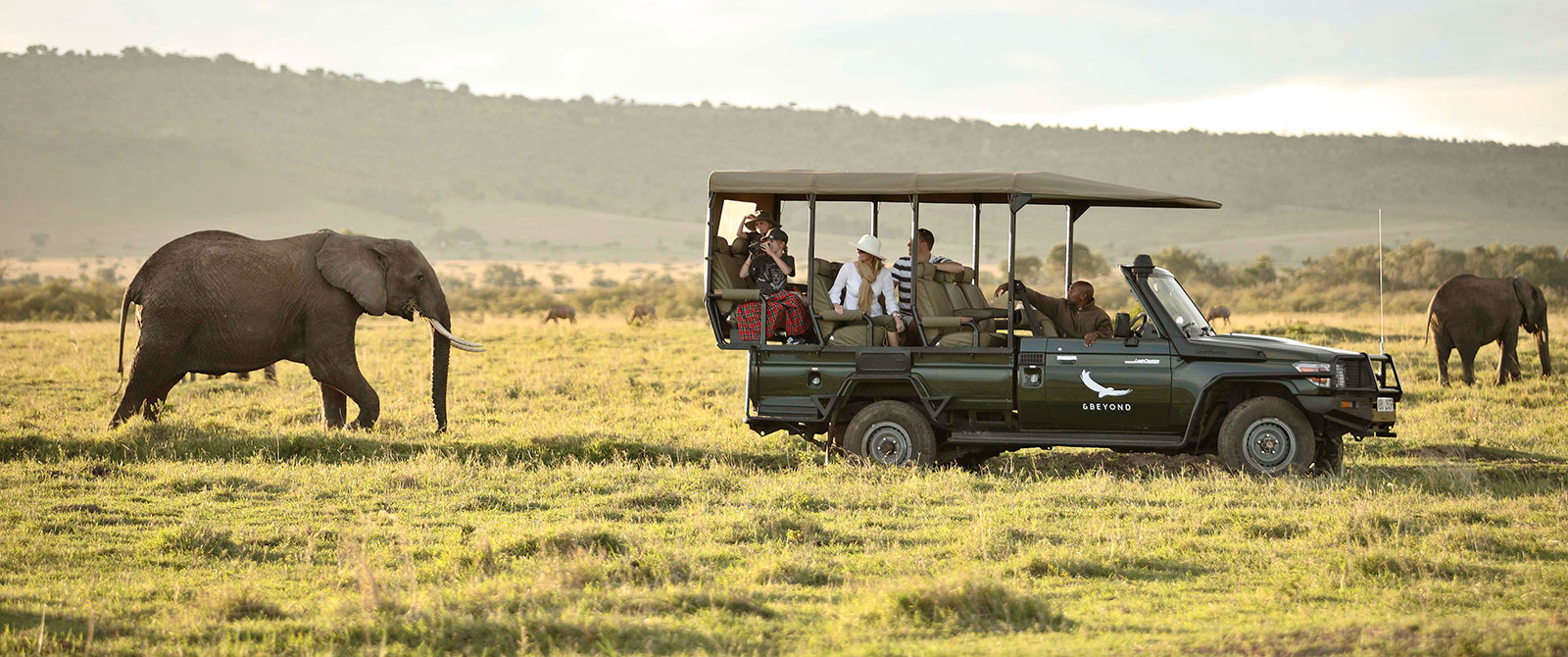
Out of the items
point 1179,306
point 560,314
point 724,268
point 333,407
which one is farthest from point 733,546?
point 560,314

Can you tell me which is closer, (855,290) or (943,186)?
(943,186)

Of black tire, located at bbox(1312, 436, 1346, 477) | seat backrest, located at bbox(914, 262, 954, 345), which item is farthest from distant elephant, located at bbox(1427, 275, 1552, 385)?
seat backrest, located at bbox(914, 262, 954, 345)

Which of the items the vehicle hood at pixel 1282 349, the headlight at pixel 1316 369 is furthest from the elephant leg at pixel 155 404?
the headlight at pixel 1316 369

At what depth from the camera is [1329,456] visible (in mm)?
12516

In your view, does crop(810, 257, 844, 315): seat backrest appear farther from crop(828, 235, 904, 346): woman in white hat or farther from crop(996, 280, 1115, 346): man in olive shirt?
crop(996, 280, 1115, 346): man in olive shirt

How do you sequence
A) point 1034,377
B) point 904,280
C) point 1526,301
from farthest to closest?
point 1526,301 → point 904,280 → point 1034,377

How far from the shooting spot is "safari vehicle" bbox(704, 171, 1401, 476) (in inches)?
471

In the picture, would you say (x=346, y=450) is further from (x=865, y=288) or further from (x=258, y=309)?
(x=865, y=288)

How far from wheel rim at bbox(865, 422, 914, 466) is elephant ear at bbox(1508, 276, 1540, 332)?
1372 centimetres

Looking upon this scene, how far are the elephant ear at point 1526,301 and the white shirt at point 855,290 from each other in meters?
13.6

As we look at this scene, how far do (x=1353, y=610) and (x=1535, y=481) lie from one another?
18.3ft

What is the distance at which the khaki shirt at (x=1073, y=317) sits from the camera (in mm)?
12539

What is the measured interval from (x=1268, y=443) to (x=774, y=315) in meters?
4.19

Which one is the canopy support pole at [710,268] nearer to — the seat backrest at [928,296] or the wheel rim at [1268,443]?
the seat backrest at [928,296]
